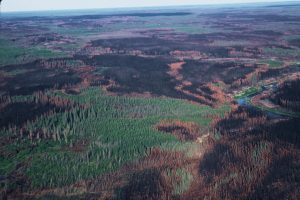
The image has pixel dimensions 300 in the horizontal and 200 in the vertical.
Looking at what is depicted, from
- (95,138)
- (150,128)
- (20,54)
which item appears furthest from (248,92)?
(20,54)

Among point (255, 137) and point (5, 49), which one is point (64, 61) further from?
point (255, 137)

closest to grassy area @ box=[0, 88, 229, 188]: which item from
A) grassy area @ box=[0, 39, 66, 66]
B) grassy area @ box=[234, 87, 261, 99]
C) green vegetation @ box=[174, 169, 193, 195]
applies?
green vegetation @ box=[174, 169, 193, 195]

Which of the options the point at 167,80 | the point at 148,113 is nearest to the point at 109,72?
the point at 167,80

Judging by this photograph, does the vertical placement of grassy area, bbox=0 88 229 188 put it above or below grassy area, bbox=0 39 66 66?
below

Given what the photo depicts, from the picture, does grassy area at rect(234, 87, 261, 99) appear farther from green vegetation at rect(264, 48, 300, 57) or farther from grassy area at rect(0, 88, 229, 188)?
green vegetation at rect(264, 48, 300, 57)

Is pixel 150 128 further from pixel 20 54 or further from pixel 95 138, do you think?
pixel 20 54
